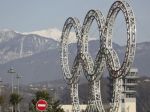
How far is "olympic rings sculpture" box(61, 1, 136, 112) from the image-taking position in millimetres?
84000

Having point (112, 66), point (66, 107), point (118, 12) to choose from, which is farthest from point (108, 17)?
point (66, 107)

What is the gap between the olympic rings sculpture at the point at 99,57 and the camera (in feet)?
276

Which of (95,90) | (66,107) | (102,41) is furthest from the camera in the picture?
(66,107)

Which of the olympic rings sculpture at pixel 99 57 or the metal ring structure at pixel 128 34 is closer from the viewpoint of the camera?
the metal ring structure at pixel 128 34

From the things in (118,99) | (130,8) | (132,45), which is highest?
(130,8)

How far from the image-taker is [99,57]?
9794cm

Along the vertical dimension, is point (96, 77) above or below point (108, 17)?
below

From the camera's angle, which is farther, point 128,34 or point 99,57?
point 99,57

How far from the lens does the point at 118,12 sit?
9075cm

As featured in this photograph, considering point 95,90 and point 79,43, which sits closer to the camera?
point 95,90

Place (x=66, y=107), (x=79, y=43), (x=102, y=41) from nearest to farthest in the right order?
(x=102, y=41) < (x=79, y=43) < (x=66, y=107)

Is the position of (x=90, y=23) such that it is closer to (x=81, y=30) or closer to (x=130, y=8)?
(x=81, y=30)

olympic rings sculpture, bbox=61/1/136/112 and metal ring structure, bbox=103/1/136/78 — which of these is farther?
olympic rings sculpture, bbox=61/1/136/112

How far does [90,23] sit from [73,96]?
53.1 ft
